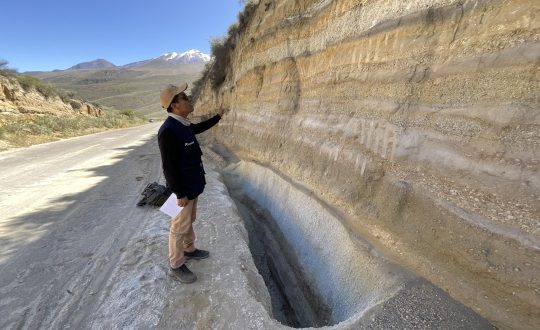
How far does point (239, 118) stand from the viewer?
1080 cm

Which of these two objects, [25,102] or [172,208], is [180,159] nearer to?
[172,208]

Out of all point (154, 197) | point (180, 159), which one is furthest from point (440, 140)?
point (154, 197)

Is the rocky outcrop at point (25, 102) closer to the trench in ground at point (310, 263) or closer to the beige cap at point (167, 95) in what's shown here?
the trench in ground at point (310, 263)

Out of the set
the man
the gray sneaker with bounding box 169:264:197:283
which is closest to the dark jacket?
the man

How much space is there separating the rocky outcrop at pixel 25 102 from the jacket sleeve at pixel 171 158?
20397 millimetres

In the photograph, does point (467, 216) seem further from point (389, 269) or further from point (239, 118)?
point (239, 118)

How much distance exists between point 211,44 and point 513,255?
13.7m

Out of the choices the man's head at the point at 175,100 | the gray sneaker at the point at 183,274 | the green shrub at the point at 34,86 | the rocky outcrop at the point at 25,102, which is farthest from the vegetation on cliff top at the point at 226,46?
the green shrub at the point at 34,86

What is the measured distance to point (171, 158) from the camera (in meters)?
2.98

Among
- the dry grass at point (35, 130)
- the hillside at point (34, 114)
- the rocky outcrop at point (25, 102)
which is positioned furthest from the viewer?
the rocky outcrop at point (25, 102)

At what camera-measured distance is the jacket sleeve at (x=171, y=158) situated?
116 inches

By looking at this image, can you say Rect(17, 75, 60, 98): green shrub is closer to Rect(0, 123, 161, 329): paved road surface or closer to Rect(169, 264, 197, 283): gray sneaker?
Rect(0, 123, 161, 329): paved road surface

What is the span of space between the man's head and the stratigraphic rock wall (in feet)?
7.79

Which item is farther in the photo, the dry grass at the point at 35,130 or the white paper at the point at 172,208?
the dry grass at the point at 35,130
